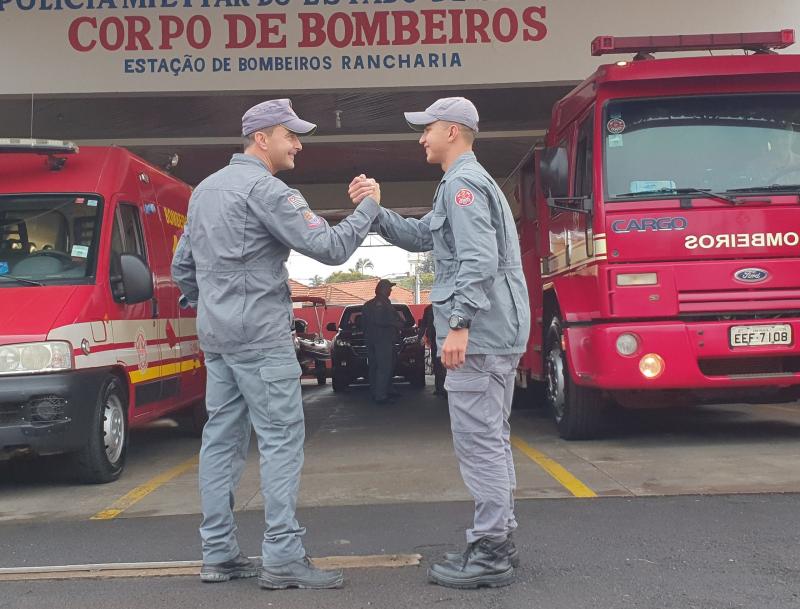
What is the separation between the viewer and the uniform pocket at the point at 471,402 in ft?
12.4

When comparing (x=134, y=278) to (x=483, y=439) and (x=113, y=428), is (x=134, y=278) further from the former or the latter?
(x=483, y=439)

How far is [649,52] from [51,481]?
5611mm

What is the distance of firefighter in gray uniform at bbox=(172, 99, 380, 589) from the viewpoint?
3758 mm

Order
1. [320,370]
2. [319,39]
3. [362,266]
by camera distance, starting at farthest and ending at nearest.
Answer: [362,266], [320,370], [319,39]

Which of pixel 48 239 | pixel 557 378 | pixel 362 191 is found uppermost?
pixel 48 239

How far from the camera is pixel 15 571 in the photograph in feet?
13.5

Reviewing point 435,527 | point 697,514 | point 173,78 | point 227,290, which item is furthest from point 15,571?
point 173,78

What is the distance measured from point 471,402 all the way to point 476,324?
0.33m

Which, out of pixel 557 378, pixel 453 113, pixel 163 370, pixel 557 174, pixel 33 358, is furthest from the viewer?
pixel 557 378

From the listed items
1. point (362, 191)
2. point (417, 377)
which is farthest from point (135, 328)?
point (417, 377)

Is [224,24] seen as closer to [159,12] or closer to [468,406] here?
[159,12]

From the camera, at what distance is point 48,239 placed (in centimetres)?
668

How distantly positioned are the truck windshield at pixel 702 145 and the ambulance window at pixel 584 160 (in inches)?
7.1

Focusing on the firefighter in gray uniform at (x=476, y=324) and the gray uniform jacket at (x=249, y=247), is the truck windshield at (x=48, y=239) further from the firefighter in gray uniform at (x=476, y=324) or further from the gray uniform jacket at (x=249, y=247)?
the firefighter in gray uniform at (x=476, y=324)
